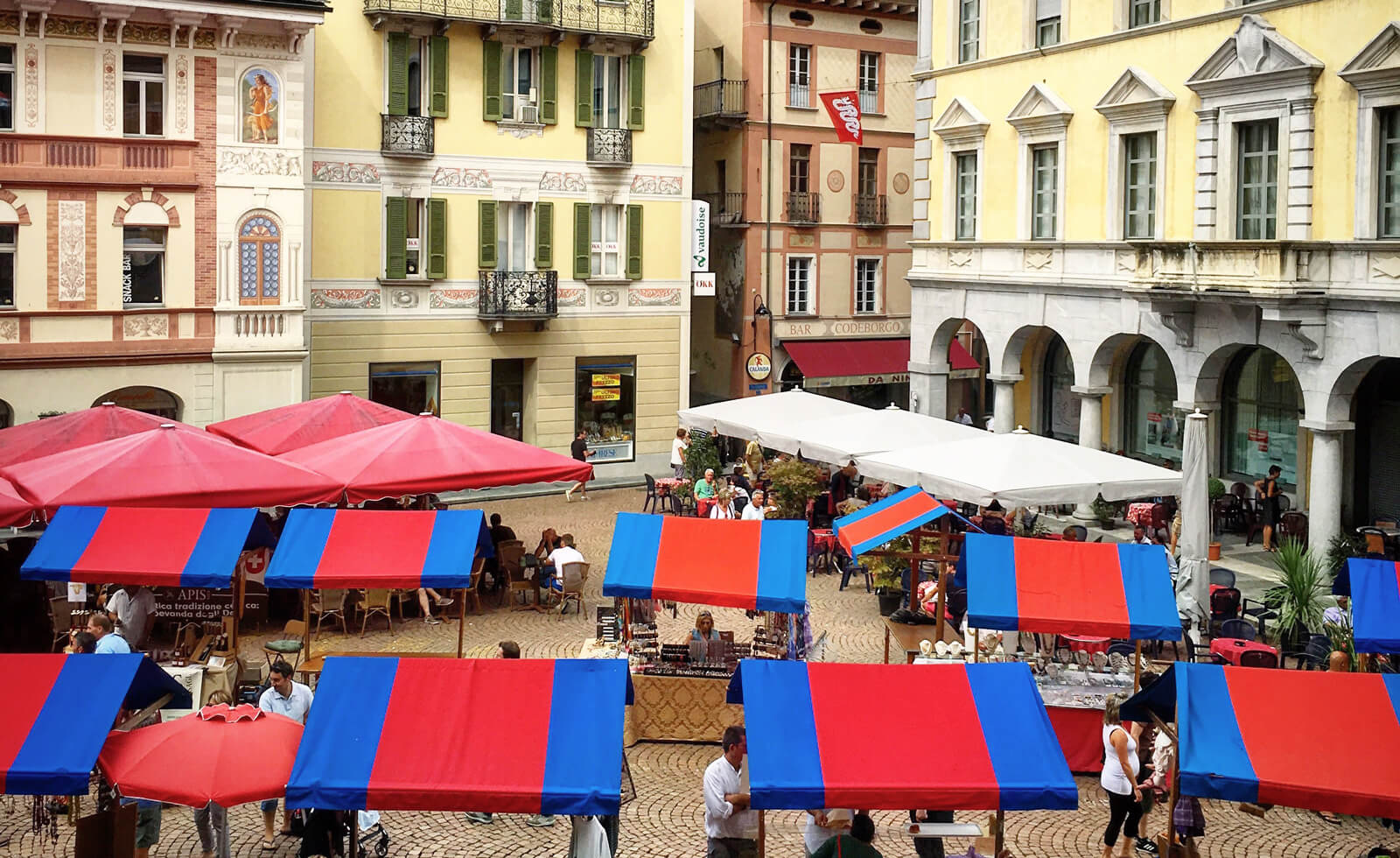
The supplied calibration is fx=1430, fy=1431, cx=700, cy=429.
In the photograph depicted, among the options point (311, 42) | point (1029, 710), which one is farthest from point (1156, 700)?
point (311, 42)

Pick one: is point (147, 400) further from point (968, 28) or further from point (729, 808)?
point (729, 808)

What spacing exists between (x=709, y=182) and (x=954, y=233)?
9.85 meters

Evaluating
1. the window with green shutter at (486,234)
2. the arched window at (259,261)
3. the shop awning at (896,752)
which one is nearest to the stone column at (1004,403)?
the window with green shutter at (486,234)

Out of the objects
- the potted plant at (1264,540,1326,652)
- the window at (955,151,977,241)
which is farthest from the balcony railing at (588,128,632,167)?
the potted plant at (1264,540,1326,652)

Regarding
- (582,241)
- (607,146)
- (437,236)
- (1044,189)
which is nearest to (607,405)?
(582,241)

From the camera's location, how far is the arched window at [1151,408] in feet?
95.8

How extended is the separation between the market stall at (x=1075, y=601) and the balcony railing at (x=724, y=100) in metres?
24.0

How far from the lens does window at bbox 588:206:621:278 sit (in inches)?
1323

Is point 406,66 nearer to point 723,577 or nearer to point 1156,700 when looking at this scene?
point 723,577

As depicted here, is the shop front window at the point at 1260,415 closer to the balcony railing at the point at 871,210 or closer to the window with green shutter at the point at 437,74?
the balcony railing at the point at 871,210

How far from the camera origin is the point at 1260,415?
89.2 feet

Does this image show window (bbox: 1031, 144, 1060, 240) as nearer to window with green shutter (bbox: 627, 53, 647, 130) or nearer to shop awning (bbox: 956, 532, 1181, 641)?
window with green shutter (bbox: 627, 53, 647, 130)

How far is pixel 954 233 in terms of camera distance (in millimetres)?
31125

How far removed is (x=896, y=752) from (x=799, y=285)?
29274 millimetres
